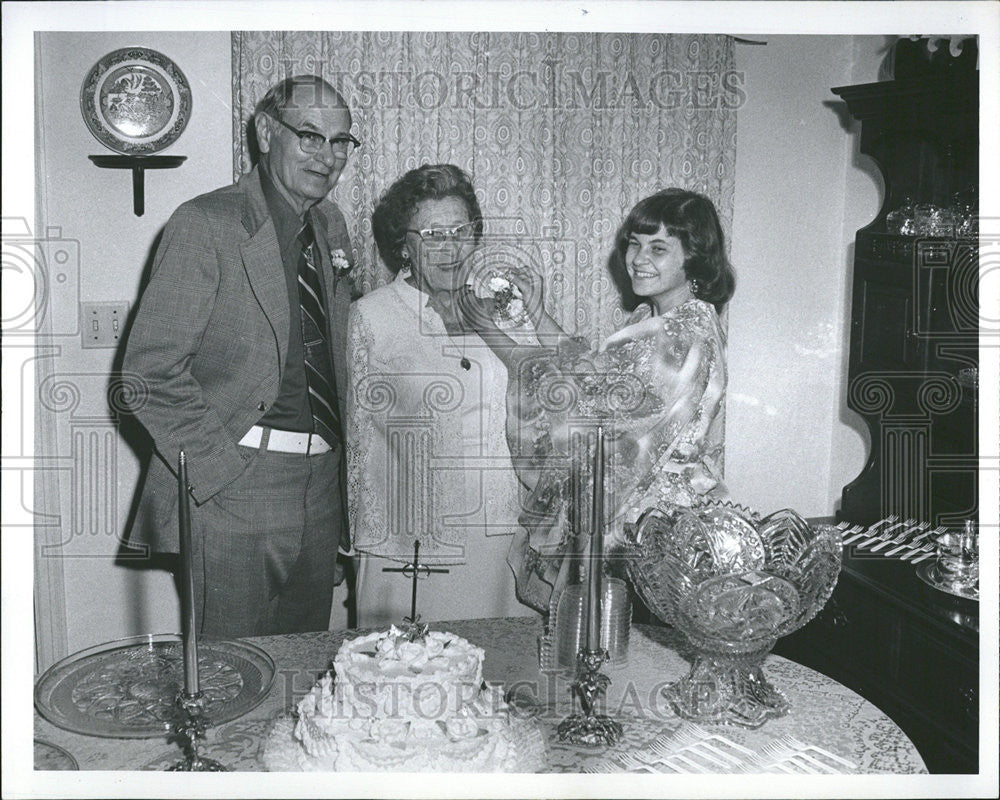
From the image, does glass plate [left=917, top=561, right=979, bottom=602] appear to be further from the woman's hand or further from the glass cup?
the woman's hand

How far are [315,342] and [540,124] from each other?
0.60 m

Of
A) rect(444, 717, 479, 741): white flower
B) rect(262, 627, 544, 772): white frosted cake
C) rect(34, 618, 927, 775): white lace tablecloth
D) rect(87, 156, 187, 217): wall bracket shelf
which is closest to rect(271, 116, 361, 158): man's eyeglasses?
rect(87, 156, 187, 217): wall bracket shelf

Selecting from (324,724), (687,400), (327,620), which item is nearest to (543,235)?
(687,400)

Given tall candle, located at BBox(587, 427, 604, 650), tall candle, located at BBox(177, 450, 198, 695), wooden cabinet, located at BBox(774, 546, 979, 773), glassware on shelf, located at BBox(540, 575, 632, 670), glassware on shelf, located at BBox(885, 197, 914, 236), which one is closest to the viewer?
tall candle, located at BBox(177, 450, 198, 695)

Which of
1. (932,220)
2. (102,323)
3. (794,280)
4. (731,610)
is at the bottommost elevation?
(731,610)

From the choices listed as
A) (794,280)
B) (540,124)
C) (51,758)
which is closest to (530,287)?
(540,124)

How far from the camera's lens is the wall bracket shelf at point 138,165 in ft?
5.99

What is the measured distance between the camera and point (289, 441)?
1.87 metres

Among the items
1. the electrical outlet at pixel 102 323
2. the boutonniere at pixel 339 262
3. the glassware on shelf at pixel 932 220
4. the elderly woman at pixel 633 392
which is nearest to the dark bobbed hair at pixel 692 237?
the elderly woman at pixel 633 392

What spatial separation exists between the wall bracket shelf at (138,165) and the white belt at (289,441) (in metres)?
0.48

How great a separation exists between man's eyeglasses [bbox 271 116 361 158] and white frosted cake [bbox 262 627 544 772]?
1037 millimetres

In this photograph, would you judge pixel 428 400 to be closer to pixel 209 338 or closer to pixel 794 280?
pixel 209 338

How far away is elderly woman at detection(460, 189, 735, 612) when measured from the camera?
6.32 ft

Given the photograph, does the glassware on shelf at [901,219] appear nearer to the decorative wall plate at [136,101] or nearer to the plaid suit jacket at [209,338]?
the plaid suit jacket at [209,338]
